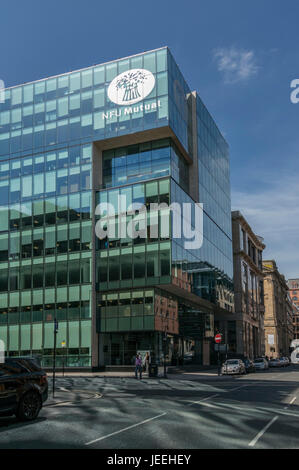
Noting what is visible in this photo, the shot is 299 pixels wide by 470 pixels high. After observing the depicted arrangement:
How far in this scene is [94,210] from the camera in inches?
2119

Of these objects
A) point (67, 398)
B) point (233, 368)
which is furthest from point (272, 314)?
point (67, 398)

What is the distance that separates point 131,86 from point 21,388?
4498cm

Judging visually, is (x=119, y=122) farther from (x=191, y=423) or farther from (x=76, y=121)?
(x=191, y=423)

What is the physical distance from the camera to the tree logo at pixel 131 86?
5316 centimetres

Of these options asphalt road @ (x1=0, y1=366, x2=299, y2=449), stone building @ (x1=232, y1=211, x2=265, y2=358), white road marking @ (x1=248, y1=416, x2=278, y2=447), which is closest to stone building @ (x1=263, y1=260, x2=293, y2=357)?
stone building @ (x1=232, y1=211, x2=265, y2=358)

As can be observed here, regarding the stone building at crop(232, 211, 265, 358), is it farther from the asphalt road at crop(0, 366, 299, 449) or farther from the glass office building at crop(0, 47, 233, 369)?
the asphalt road at crop(0, 366, 299, 449)

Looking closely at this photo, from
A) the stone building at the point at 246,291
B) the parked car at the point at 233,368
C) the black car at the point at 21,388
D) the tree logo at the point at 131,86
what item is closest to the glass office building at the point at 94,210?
the tree logo at the point at 131,86

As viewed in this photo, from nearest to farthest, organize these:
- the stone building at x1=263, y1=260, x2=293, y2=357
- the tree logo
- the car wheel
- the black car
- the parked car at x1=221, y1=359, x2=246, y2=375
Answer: the black car, the car wheel, the parked car at x1=221, y1=359, x2=246, y2=375, the tree logo, the stone building at x1=263, y1=260, x2=293, y2=357

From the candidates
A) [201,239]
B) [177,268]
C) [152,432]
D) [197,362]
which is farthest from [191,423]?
[197,362]

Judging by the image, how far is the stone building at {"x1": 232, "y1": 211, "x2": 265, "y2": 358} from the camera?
88125 millimetres

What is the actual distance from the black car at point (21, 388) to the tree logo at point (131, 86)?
139 ft

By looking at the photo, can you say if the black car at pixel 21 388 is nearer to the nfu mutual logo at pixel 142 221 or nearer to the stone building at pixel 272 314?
the nfu mutual logo at pixel 142 221

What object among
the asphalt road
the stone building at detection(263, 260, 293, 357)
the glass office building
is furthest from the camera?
the stone building at detection(263, 260, 293, 357)

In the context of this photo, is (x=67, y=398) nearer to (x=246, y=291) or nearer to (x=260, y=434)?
(x=260, y=434)
